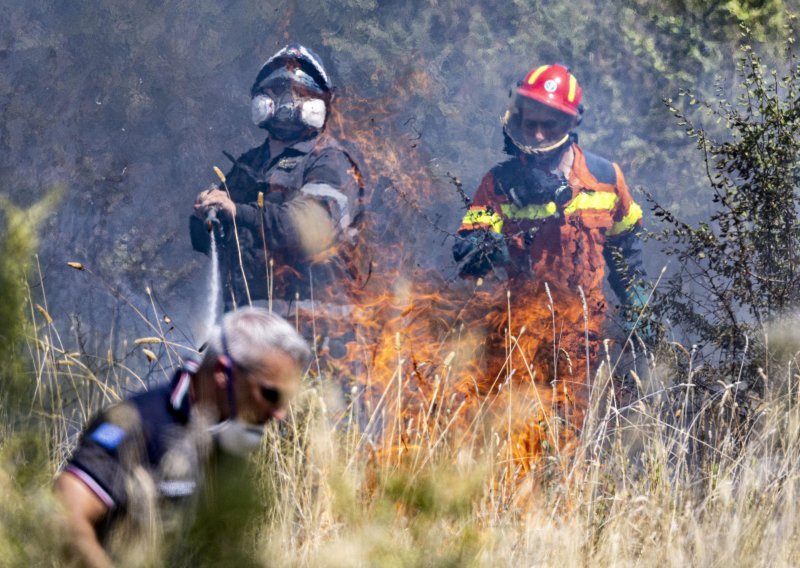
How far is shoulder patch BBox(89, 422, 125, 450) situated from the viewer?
61.4 inches

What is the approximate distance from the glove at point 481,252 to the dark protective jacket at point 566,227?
0.10 meters

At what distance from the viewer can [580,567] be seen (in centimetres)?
259

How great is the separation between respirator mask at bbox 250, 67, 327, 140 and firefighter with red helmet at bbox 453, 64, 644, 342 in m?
1.10

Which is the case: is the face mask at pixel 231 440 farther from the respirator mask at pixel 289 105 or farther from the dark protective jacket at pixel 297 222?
the respirator mask at pixel 289 105

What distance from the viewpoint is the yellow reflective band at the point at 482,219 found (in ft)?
19.7

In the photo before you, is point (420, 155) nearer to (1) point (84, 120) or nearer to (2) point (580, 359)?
(2) point (580, 359)

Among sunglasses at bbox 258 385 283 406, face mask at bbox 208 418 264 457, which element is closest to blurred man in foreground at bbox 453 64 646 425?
sunglasses at bbox 258 385 283 406

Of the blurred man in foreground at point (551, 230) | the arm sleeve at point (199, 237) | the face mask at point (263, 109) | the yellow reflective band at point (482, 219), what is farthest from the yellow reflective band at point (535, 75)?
the arm sleeve at point (199, 237)

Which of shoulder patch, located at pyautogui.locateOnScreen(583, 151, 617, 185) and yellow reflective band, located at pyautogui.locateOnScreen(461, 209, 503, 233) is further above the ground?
shoulder patch, located at pyautogui.locateOnScreen(583, 151, 617, 185)

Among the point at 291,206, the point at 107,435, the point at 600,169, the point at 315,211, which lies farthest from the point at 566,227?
the point at 107,435

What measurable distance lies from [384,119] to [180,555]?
654 cm

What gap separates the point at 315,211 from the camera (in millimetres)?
5559

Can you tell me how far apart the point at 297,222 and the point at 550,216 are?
1552mm

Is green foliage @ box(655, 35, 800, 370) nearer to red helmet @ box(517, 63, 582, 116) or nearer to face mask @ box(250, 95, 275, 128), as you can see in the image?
red helmet @ box(517, 63, 582, 116)
